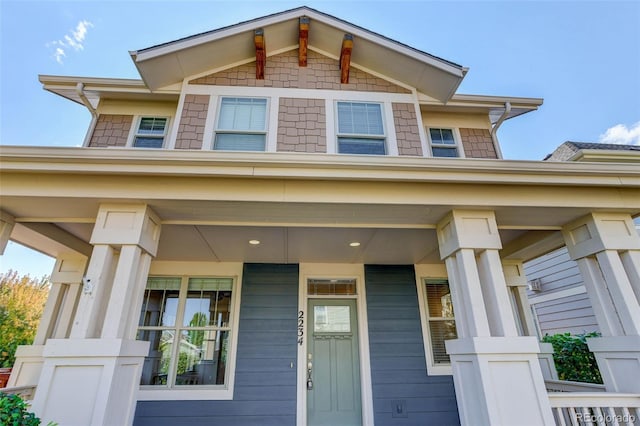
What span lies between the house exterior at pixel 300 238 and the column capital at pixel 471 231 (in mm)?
22

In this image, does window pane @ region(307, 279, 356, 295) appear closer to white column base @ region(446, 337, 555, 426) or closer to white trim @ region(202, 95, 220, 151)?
white column base @ region(446, 337, 555, 426)

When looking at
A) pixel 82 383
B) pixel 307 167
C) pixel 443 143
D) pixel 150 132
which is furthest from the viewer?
pixel 443 143

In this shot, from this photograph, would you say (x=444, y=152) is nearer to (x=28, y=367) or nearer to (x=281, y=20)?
(x=281, y=20)

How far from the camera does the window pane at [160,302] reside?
480cm

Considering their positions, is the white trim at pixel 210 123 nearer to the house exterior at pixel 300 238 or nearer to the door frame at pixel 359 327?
the house exterior at pixel 300 238

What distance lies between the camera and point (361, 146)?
4254mm

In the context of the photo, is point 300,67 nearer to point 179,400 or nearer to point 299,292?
point 299,292

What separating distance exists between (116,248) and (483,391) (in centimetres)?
348

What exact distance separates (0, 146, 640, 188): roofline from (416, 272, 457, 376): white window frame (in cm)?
273

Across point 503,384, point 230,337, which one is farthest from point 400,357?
point 230,337

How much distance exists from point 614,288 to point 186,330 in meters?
5.53

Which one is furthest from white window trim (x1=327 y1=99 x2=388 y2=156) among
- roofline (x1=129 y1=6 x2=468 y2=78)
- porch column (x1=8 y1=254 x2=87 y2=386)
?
porch column (x1=8 y1=254 x2=87 y2=386)

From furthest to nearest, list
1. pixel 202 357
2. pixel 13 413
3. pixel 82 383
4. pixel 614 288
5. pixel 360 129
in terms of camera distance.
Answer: pixel 202 357 < pixel 360 129 < pixel 614 288 < pixel 82 383 < pixel 13 413

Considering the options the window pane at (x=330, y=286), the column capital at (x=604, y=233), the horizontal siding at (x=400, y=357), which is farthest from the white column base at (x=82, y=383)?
the column capital at (x=604, y=233)
